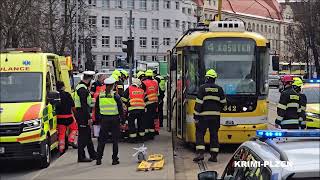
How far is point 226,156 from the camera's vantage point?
41.6 ft

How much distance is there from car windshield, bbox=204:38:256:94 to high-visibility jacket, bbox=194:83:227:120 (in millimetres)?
1455

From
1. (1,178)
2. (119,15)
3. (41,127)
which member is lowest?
(1,178)

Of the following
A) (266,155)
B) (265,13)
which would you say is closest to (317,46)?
(266,155)

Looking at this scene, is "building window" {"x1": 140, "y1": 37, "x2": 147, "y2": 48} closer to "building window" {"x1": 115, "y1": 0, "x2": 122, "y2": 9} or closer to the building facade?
the building facade

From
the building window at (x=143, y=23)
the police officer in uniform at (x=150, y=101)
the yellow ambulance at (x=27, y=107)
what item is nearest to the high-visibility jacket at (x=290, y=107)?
the police officer in uniform at (x=150, y=101)

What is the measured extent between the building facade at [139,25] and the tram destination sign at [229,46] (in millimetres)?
84881

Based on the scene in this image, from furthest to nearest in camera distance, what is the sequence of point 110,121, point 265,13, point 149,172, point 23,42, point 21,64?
1. point 265,13
2. point 23,42
3. point 21,64
4. point 110,121
5. point 149,172

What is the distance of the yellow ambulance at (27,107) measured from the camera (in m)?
10.7

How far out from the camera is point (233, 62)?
42.8ft

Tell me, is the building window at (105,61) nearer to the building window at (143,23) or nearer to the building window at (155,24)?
the building window at (143,23)

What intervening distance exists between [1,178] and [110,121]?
7.50 ft

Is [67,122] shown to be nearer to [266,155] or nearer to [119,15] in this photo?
[266,155]

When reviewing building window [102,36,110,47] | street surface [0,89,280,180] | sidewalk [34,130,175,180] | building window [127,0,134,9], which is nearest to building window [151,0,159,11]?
building window [127,0,134,9]

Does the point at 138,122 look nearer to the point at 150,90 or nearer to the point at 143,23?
the point at 150,90
